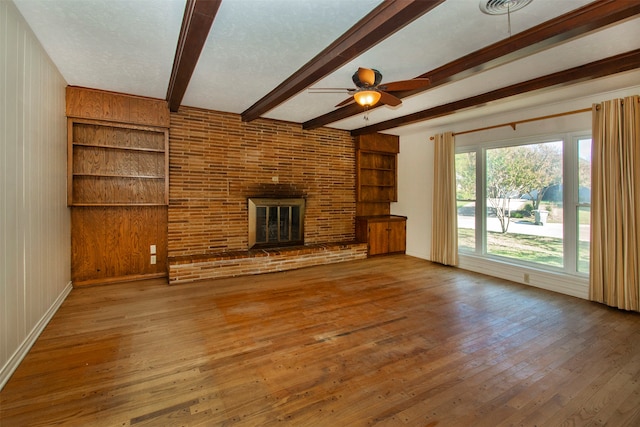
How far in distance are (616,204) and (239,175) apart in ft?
17.1

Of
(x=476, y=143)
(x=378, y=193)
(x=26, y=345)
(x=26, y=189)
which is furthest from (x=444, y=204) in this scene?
(x=26, y=345)

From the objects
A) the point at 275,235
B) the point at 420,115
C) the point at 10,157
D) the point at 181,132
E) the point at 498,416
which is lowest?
the point at 498,416

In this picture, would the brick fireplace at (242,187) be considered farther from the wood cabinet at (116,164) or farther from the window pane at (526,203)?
the window pane at (526,203)

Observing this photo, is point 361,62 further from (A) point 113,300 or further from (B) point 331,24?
(A) point 113,300

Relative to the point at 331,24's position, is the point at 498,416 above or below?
below

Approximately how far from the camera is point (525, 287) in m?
4.33

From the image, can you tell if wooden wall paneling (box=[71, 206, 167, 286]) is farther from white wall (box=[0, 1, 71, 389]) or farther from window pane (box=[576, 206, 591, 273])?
window pane (box=[576, 206, 591, 273])

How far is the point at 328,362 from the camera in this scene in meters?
2.35

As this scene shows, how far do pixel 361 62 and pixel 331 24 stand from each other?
70 centimetres

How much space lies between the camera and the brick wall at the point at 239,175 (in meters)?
4.71

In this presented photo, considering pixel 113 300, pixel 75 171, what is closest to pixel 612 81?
pixel 113 300

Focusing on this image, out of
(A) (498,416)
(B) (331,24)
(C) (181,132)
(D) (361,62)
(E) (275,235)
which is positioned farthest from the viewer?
(E) (275,235)

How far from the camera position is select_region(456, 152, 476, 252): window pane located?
537 centimetres

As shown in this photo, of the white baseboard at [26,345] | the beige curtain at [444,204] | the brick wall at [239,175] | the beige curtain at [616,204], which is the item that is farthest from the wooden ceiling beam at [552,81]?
the white baseboard at [26,345]
